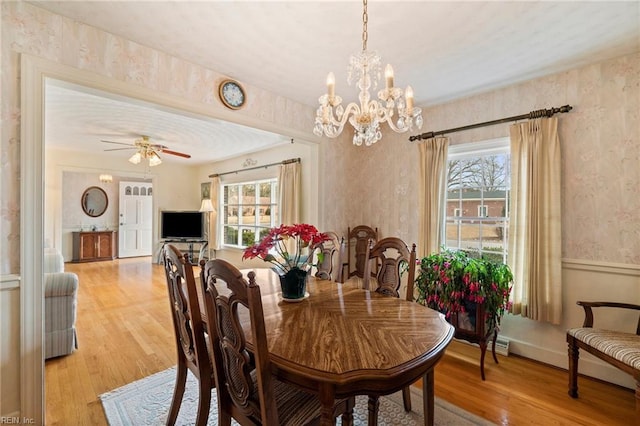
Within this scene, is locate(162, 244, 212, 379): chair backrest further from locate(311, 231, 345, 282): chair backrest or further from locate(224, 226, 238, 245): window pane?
locate(224, 226, 238, 245): window pane

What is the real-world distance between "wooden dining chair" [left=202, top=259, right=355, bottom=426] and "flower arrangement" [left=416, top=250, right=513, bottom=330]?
1508 mm

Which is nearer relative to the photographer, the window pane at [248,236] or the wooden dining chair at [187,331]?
the wooden dining chair at [187,331]

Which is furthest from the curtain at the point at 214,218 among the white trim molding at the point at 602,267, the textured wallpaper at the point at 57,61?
the white trim molding at the point at 602,267

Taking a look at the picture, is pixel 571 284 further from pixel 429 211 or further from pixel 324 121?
pixel 324 121

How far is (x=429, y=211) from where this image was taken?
10.1ft

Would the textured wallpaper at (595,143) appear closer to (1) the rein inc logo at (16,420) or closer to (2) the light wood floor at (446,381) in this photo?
(2) the light wood floor at (446,381)

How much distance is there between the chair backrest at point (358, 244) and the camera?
3.69 meters

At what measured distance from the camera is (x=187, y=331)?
5.19 feet

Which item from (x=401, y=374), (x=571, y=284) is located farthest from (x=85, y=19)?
(x=571, y=284)

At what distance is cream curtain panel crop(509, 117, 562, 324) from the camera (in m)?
2.40

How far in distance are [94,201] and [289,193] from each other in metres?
6.28

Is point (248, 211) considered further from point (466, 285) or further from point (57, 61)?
point (466, 285)

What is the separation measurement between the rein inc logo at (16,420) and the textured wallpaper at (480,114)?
2.78 ft

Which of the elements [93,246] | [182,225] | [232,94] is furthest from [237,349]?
[93,246]
